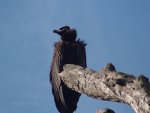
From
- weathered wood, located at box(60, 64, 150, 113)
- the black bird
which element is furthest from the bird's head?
weathered wood, located at box(60, 64, 150, 113)

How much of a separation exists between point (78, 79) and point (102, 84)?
142 cm

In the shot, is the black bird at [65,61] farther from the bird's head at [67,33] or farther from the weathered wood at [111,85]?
the weathered wood at [111,85]

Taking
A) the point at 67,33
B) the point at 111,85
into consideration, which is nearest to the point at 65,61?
the point at 67,33

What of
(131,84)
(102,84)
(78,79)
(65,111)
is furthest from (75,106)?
(131,84)

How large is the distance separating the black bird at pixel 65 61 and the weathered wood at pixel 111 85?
24 centimetres

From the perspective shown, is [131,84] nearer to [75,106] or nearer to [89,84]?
[89,84]

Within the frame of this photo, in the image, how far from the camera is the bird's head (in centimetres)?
905

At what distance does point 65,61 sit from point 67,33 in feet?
1.99

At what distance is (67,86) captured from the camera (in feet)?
27.7

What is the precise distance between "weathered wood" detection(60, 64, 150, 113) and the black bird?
0.78 ft

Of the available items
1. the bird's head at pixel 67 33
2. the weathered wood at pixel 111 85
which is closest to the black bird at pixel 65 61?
the bird's head at pixel 67 33

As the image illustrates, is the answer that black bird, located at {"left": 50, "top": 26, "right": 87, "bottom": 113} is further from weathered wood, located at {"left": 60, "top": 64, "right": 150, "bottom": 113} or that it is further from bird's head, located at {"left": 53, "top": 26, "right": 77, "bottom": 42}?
weathered wood, located at {"left": 60, "top": 64, "right": 150, "bottom": 113}

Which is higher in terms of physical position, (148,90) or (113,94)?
(113,94)

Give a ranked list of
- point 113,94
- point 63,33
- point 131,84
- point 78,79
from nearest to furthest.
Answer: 1. point 131,84
2. point 113,94
3. point 78,79
4. point 63,33
